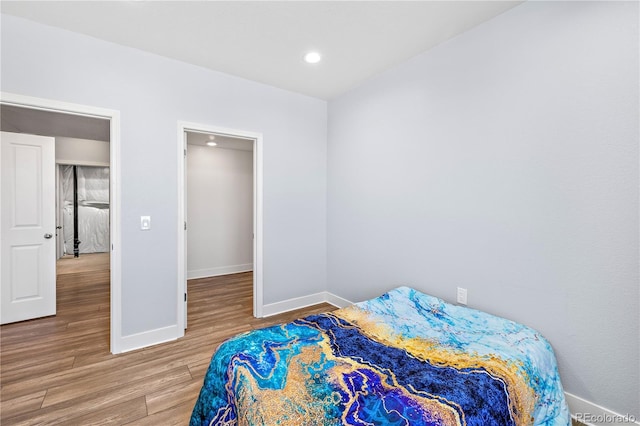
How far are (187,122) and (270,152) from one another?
921 mm

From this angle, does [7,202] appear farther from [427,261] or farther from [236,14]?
[427,261]

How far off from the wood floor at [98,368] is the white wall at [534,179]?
183 centimetres

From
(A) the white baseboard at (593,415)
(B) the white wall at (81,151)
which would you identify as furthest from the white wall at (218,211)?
(A) the white baseboard at (593,415)

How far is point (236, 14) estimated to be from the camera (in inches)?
80.6

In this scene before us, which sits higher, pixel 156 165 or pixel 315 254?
pixel 156 165

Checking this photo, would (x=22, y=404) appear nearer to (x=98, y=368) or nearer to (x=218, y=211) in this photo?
(x=98, y=368)

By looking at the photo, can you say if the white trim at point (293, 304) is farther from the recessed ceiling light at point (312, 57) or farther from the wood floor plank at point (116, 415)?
the recessed ceiling light at point (312, 57)

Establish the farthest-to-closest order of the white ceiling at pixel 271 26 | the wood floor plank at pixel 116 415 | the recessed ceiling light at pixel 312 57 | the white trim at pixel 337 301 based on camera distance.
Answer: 1. the white trim at pixel 337 301
2. the recessed ceiling light at pixel 312 57
3. the white ceiling at pixel 271 26
4. the wood floor plank at pixel 116 415

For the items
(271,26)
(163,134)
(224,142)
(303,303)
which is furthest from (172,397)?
(224,142)

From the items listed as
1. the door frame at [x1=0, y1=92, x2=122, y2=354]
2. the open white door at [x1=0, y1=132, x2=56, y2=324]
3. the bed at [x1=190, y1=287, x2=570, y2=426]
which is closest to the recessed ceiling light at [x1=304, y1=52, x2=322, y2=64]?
the door frame at [x1=0, y1=92, x2=122, y2=354]

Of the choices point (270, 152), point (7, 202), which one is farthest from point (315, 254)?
point (7, 202)

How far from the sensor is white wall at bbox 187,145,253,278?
16.5 feet

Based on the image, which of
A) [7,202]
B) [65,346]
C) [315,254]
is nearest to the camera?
[65,346]

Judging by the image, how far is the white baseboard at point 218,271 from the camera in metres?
5.00
